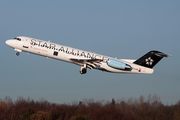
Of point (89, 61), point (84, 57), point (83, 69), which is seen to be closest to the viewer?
point (89, 61)

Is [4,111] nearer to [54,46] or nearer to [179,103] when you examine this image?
[54,46]

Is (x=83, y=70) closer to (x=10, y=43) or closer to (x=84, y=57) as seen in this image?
(x=84, y=57)

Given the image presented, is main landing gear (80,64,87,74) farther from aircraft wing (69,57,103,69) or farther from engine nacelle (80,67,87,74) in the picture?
aircraft wing (69,57,103,69)

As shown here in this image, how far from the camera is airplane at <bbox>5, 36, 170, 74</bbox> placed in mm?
50875

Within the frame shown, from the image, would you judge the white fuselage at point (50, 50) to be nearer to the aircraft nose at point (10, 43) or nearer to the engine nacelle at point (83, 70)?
the aircraft nose at point (10, 43)

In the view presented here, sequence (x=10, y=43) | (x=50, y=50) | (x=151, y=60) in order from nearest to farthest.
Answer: (x=50, y=50), (x=10, y=43), (x=151, y=60)

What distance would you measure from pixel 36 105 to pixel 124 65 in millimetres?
43170

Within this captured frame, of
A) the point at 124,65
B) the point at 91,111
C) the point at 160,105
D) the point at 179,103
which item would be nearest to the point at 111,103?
the point at 91,111

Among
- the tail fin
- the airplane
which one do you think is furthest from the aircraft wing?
the tail fin

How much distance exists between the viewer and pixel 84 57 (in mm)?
52219

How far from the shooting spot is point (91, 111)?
6919 centimetres

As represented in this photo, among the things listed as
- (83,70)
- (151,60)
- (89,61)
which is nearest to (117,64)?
(89,61)

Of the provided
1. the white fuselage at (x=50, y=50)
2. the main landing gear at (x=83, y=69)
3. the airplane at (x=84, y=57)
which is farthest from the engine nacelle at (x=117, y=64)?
the main landing gear at (x=83, y=69)

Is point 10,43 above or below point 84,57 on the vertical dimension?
above
